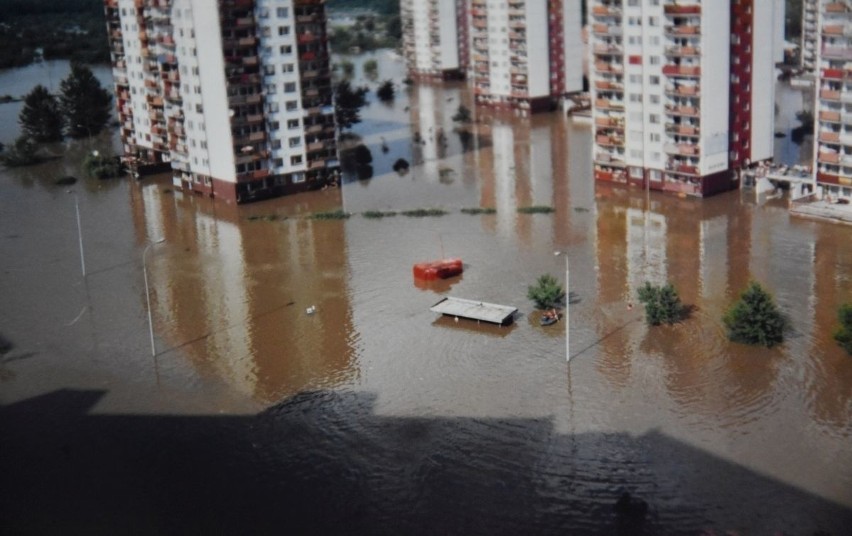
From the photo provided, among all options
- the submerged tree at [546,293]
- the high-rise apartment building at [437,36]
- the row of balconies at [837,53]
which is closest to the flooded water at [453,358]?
the submerged tree at [546,293]

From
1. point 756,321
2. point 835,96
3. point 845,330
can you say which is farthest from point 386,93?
point 845,330

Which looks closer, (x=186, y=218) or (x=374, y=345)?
(x=374, y=345)

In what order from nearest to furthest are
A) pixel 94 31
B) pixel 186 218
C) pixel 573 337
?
pixel 573 337, pixel 186 218, pixel 94 31

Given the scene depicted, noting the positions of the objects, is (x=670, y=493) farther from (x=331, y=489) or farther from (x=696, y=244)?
(x=696, y=244)

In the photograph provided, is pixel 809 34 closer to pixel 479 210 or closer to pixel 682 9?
pixel 682 9

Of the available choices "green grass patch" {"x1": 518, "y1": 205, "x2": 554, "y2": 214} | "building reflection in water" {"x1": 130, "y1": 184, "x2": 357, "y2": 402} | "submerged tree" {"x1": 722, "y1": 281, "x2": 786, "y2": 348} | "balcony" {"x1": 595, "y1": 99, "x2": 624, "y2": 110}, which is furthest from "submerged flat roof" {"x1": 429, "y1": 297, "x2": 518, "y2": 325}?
"balcony" {"x1": 595, "y1": 99, "x2": 624, "y2": 110}

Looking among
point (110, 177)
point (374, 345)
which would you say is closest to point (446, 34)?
point (110, 177)
